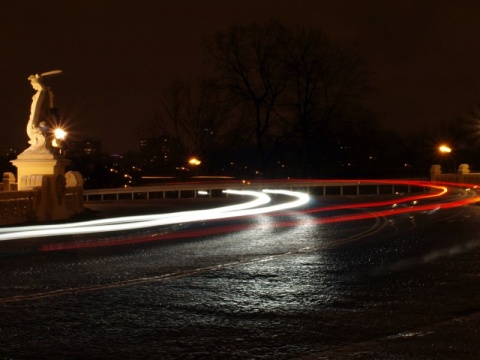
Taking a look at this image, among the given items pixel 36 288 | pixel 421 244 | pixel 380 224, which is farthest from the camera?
pixel 380 224

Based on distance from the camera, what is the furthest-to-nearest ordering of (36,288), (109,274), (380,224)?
(380,224), (109,274), (36,288)

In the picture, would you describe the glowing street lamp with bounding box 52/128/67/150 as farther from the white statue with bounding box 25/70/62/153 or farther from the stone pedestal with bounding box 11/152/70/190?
the stone pedestal with bounding box 11/152/70/190

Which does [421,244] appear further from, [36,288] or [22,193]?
[22,193]

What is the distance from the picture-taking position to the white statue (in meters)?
22.1

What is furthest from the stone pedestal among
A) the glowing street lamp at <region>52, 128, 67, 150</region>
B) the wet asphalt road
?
the wet asphalt road

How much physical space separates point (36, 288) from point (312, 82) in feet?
152

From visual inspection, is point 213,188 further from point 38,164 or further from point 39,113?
point 38,164

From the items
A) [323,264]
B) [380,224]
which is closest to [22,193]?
[380,224]

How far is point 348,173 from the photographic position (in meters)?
59.6

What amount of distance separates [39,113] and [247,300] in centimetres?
1598

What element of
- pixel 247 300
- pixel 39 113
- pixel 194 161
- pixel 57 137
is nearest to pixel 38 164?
pixel 39 113

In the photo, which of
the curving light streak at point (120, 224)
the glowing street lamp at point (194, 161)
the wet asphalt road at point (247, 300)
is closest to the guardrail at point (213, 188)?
the glowing street lamp at point (194, 161)

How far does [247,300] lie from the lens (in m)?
8.39

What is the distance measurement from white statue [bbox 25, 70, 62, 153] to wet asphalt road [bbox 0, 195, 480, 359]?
8081 millimetres
